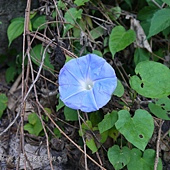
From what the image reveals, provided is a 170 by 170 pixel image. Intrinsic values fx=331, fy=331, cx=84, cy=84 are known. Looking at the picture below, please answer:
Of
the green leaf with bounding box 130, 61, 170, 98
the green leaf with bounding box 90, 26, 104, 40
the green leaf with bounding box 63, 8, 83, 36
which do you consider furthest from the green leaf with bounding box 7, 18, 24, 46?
the green leaf with bounding box 130, 61, 170, 98

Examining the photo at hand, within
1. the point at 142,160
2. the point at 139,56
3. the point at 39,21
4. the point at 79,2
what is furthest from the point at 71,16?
the point at 142,160

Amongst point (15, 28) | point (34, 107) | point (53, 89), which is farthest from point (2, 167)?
point (15, 28)

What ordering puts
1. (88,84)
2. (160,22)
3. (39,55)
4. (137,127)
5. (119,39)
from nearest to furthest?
(137,127) < (88,84) < (160,22) < (119,39) < (39,55)

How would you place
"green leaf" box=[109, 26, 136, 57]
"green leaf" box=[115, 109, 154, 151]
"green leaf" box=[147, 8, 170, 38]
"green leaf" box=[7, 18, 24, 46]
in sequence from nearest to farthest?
"green leaf" box=[115, 109, 154, 151], "green leaf" box=[147, 8, 170, 38], "green leaf" box=[109, 26, 136, 57], "green leaf" box=[7, 18, 24, 46]

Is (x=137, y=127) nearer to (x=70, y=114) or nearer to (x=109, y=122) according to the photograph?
(x=109, y=122)

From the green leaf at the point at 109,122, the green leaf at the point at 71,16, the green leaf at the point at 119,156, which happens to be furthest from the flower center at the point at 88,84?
the green leaf at the point at 71,16

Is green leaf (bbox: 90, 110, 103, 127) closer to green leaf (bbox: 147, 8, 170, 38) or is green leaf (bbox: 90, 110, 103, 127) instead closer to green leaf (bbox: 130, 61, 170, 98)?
green leaf (bbox: 130, 61, 170, 98)
